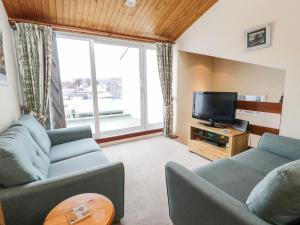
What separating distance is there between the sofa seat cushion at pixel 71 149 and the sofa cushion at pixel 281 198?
185 centimetres

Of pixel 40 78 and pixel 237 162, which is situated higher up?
pixel 40 78

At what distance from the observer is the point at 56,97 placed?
2.96 meters

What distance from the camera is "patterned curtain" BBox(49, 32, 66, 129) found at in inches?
113

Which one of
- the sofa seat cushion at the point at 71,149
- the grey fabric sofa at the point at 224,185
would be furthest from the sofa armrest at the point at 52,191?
the sofa seat cushion at the point at 71,149

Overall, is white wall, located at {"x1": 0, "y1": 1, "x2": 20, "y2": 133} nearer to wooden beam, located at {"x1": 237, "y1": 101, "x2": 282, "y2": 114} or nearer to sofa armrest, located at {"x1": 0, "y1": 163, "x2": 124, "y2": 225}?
sofa armrest, located at {"x1": 0, "y1": 163, "x2": 124, "y2": 225}

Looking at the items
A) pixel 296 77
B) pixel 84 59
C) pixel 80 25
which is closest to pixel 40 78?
pixel 84 59

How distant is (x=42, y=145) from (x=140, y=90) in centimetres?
244

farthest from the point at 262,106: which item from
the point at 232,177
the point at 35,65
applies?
the point at 35,65

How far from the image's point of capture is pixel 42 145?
1.96 meters

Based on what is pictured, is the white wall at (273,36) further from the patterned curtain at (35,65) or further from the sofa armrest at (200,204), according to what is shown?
the patterned curtain at (35,65)

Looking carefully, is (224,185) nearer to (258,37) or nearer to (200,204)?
(200,204)

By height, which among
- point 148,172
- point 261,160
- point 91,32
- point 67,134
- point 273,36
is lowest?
point 148,172

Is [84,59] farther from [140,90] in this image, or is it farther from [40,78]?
[140,90]

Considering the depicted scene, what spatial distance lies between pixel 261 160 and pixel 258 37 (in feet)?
5.44
